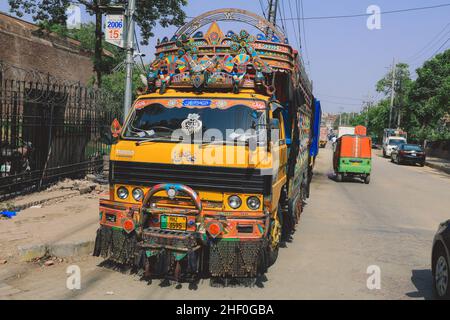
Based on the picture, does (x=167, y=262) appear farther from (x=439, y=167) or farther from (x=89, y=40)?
(x=89, y=40)

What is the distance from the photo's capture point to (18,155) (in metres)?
9.48

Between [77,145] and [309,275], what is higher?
[77,145]

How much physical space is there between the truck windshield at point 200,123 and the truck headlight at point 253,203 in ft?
2.62

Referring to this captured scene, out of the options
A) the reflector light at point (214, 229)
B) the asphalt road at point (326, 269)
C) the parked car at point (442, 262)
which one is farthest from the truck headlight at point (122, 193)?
the parked car at point (442, 262)

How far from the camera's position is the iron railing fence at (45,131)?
9.10m

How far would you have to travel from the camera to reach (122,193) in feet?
18.7

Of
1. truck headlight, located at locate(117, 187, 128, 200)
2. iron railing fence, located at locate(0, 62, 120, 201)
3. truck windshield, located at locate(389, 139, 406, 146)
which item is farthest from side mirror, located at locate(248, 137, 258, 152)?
truck windshield, located at locate(389, 139, 406, 146)

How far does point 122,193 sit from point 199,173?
1.10 meters

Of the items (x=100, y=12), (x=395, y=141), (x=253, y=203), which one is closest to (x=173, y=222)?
(x=253, y=203)

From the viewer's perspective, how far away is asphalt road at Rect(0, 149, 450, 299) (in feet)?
16.8

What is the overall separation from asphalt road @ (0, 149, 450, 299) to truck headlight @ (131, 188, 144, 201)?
101 cm
